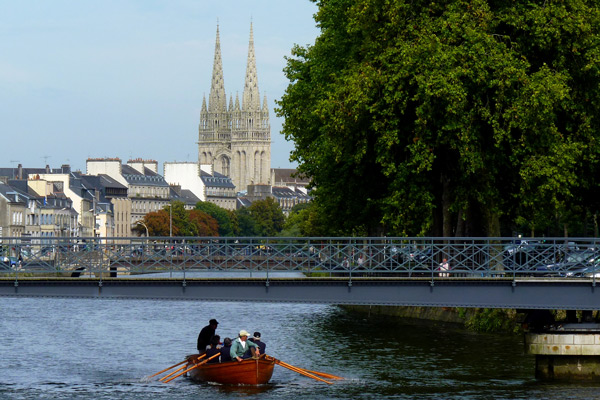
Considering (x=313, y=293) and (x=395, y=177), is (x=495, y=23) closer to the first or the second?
(x=395, y=177)

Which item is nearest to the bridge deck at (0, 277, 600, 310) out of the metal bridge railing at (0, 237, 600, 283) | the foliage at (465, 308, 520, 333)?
the metal bridge railing at (0, 237, 600, 283)

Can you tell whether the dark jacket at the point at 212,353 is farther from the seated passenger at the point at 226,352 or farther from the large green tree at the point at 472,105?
the large green tree at the point at 472,105

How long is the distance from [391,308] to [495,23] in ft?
88.6

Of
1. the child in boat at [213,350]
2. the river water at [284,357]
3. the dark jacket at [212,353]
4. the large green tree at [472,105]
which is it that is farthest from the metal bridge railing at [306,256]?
the large green tree at [472,105]

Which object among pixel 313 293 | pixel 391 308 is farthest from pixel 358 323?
pixel 313 293

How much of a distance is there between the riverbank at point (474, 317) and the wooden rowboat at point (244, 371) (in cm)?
1036

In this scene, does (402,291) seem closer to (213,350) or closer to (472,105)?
(213,350)

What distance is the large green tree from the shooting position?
43.0 metres

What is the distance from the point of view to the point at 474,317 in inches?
2141

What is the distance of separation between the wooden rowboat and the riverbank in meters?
10.4

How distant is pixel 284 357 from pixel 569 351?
12.0 m

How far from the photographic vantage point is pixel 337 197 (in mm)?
56531

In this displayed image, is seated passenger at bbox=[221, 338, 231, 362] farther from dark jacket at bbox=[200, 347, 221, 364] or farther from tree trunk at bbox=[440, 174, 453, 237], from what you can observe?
tree trunk at bbox=[440, 174, 453, 237]

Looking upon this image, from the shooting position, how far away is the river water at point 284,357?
37188mm
